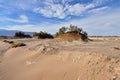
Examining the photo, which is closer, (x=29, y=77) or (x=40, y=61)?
(x=29, y=77)

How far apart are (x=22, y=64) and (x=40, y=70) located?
4003 mm

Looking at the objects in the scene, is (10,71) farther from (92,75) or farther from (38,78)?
(92,75)

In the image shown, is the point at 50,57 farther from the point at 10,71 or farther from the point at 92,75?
the point at 92,75

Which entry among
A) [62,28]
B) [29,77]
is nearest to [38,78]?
[29,77]

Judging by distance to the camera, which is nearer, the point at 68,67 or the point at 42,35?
the point at 68,67

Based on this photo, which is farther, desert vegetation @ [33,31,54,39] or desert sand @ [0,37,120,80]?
desert vegetation @ [33,31,54,39]

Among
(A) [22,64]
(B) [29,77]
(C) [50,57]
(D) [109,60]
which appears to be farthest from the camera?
(A) [22,64]

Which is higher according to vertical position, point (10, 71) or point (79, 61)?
point (79, 61)

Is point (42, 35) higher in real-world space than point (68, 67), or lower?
lower

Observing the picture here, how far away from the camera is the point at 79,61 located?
1276 centimetres

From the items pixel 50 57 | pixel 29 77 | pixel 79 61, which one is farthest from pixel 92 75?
pixel 50 57

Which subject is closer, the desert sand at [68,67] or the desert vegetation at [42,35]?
the desert sand at [68,67]

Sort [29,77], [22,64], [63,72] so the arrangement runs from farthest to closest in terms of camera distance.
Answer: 1. [22,64]
2. [29,77]
3. [63,72]

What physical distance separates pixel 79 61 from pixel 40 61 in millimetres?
4420
